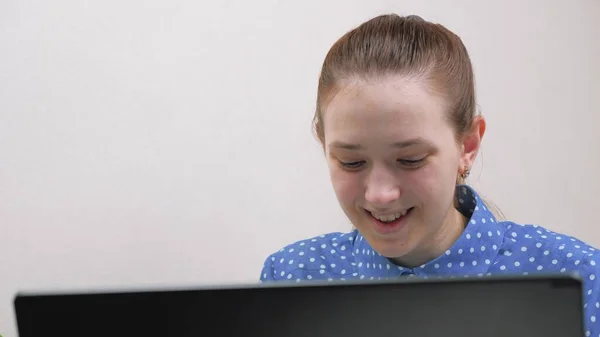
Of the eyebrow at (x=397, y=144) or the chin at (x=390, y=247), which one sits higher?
the eyebrow at (x=397, y=144)

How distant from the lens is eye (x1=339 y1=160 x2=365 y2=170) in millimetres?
822

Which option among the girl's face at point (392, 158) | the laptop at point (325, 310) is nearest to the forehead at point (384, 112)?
the girl's face at point (392, 158)

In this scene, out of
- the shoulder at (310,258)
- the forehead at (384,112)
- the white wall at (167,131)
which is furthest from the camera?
the white wall at (167,131)

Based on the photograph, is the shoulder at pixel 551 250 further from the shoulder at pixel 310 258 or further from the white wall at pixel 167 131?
the white wall at pixel 167 131

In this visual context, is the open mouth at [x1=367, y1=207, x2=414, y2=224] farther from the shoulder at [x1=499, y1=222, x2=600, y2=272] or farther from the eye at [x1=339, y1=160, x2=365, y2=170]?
the shoulder at [x1=499, y1=222, x2=600, y2=272]

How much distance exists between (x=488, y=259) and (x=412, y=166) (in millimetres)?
229

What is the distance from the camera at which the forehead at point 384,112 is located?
2.59ft

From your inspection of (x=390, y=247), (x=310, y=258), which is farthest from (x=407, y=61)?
(x=310, y=258)

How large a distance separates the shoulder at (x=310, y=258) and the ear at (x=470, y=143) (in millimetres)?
231

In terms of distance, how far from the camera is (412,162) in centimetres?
82

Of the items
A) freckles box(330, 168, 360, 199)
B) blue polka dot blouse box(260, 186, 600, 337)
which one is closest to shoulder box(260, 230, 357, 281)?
blue polka dot blouse box(260, 186, 600, 337)

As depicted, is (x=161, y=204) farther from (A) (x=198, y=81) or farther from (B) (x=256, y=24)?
(B) (x=256, y=24)

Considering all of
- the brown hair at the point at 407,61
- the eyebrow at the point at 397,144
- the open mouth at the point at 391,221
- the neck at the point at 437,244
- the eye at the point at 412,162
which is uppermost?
the brown hair at the point at 407,61

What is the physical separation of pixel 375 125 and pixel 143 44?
781 mm
